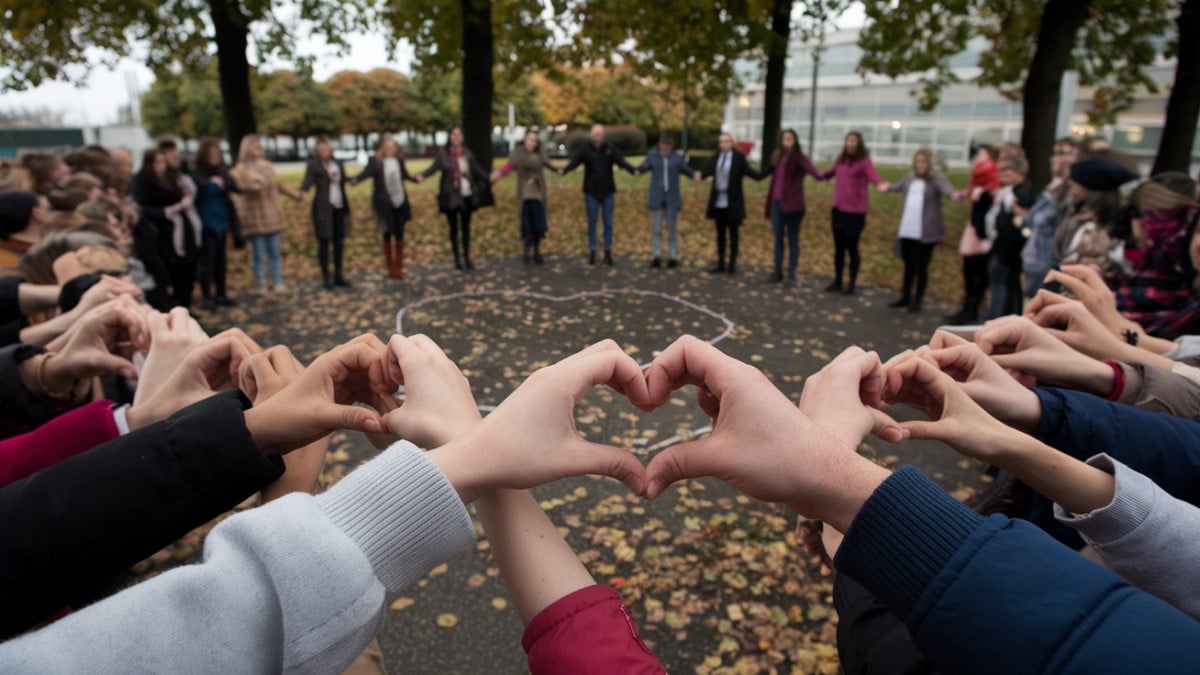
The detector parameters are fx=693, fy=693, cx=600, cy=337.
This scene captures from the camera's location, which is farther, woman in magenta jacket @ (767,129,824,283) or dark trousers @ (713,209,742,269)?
dark trousers @ (713,209,742,269)

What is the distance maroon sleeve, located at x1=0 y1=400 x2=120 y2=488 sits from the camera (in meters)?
1.68

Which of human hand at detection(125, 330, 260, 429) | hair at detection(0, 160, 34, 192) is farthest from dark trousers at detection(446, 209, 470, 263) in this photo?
human hand at detection(125, 330, 260, 429)

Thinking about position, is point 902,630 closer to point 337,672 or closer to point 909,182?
point 337,672

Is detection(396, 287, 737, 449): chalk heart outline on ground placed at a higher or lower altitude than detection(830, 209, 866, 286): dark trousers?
lower

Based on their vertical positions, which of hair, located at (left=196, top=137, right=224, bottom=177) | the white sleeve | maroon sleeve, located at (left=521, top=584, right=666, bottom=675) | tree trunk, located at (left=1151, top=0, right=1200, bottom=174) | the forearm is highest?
tree trunk, located at (left=1151, top=0, right=1200, bottom=174)

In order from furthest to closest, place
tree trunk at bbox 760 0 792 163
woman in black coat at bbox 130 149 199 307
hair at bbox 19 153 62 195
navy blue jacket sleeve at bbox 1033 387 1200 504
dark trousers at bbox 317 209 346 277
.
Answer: tree trunk at bbox 760 0 792 163
dark trousers at bbox 317 209 346 277
woman in black coat at bbox 130 149 199 307
hair at bbox 19 153 62 195
navy blue jacket sleeve at bbox 1033 387 1200 504

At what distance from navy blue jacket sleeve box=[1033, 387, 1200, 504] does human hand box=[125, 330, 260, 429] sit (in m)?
1.90

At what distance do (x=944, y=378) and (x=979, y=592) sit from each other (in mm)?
672

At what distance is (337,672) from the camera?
0.91m

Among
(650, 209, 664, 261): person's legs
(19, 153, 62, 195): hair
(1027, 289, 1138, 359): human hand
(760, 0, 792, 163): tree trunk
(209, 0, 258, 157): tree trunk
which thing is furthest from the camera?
(760, 0, 792, 163): tree trunk

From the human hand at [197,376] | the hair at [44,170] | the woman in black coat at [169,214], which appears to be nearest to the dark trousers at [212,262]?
the woman in black coat at [169,214]

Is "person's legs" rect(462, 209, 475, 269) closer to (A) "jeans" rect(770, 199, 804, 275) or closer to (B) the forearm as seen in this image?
(A) "jeans" rect(770, 199, 804, 275)

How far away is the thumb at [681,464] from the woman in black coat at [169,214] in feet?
26.8

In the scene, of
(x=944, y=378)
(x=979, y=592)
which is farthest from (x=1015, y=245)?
(x=979, y=592)
